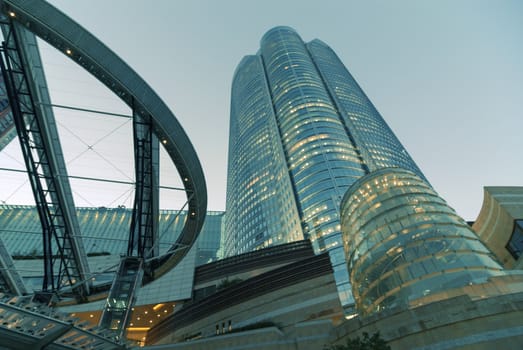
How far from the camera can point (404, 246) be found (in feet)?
76.2

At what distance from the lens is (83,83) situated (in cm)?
2356

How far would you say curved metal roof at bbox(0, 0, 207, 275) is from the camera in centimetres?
2025

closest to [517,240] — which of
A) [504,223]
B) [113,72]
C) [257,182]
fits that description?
[504,223]

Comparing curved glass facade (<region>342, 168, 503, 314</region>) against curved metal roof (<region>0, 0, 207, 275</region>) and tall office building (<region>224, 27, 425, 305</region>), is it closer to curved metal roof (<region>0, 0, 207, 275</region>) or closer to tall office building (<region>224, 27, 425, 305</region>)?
curved metal roof (<region>0, 0, 207, 275</region>)

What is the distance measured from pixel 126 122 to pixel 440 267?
26741 mm

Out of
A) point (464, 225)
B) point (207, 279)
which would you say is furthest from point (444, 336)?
point (207, 279)

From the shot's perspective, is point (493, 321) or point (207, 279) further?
point (207, 279)

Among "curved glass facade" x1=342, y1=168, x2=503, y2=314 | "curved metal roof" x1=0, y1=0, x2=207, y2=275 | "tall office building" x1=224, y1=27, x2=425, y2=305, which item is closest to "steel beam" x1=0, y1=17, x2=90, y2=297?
"curved metal roof" x1=0, y1=0, x2=207, y2=275

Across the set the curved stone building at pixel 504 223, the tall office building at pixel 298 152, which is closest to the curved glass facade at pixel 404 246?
the curved stone building at pixel 504 223

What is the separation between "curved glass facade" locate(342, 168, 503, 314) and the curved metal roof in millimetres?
16406

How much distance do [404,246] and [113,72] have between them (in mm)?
25865

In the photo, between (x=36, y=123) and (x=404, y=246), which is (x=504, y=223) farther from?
(x=36, y=123)

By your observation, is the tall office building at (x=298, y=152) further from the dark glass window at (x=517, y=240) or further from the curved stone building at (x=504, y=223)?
the dark glass window at (x=517, y=240)

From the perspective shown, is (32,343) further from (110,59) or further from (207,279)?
(207,279)
